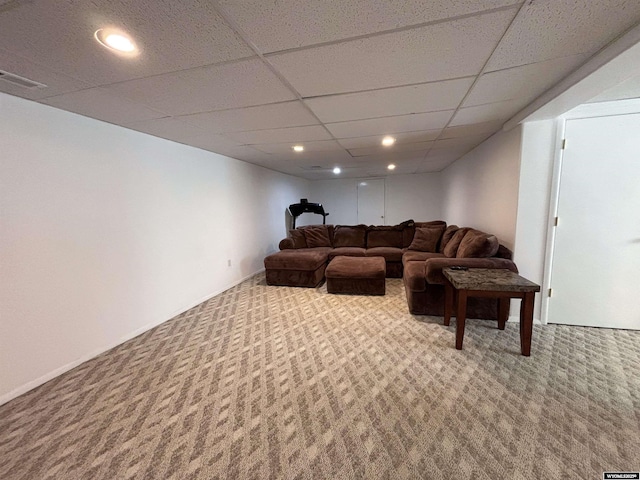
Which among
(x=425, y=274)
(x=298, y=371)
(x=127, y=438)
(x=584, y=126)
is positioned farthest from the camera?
(x=425, y=274)

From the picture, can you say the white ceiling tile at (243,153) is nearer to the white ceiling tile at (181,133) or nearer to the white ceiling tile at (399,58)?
the white ceiling tile at (181,133)

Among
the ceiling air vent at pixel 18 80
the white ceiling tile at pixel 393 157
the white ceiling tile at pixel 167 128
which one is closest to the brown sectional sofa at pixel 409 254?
the white ceiling tile at pixel 393 157

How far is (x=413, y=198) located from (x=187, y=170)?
5.57 meters

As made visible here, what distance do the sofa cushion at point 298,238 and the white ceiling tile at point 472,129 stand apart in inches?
119

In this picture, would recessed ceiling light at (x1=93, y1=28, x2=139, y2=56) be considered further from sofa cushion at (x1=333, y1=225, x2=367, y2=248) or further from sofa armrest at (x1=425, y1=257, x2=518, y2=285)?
sofa cushion at (x1=333, y1=225, x2=367, y2=248)

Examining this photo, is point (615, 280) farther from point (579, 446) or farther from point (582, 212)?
point (579, 446)

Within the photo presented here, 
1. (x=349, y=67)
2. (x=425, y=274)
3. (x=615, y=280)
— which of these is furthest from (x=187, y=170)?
(x=615, y=280)

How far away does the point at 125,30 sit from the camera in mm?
1090

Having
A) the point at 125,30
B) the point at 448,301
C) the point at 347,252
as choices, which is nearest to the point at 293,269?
the point at 347,252

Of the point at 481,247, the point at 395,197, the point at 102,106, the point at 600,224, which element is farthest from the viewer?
the point at 395,197

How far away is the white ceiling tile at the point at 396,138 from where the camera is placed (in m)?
2.84

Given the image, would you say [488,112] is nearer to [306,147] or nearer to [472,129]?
[472,129]

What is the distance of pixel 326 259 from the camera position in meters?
4.52

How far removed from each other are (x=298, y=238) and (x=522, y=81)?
3.94 meters
